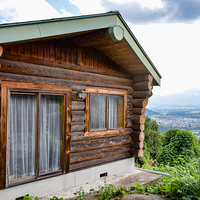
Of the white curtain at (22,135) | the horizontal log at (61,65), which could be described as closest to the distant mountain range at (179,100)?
the horizontal log at (61,65)

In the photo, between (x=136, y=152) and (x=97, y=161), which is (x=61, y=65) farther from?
(x=136, y=152)

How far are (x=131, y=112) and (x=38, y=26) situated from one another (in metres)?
4.59

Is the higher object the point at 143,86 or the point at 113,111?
the point at 143,86

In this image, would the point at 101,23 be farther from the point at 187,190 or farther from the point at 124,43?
the point at 187,190

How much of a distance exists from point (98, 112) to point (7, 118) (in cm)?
272

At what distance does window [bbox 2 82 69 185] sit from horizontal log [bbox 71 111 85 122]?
0.97 feet

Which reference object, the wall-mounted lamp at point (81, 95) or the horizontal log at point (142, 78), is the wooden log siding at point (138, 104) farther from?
the wall-mounted lamp at point (81, 95)

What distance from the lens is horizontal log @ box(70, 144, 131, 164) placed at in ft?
18.5

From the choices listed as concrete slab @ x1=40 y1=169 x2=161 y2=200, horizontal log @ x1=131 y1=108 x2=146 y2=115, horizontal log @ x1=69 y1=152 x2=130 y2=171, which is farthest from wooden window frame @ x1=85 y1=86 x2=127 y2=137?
concrete slab @ x1=40 y1=169 x2=161 y2=200

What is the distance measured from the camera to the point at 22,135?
460 centimetres

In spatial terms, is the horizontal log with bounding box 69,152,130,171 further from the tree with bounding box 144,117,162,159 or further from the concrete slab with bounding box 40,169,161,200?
the tree with bounding box 144,117,162,159

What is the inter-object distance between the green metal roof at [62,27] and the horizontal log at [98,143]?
273 centimetres

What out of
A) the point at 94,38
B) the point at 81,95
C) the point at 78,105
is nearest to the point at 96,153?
the point at 78,105

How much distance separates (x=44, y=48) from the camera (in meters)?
4.93
